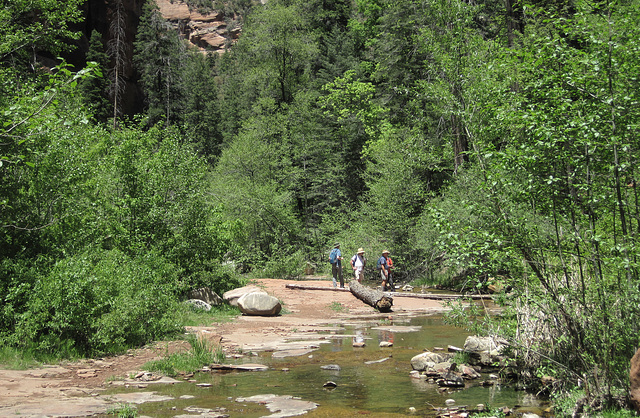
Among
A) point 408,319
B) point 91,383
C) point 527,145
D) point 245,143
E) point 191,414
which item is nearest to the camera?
point 191,414

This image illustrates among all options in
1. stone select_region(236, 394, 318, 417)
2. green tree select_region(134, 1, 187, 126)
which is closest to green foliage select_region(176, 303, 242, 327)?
stone select_region(236, 394, 318, 417)

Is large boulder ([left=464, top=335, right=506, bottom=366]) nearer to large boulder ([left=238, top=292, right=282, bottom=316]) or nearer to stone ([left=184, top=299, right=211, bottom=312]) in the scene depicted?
large boulder ([left=238, top=292, right=282, bottom=316])

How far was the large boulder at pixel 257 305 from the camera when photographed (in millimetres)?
16375

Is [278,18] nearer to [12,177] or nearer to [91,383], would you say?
[12,177]

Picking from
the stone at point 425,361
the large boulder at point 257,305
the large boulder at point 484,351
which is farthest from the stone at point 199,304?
the large boulder at point 484,351

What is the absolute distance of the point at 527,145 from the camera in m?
7.26

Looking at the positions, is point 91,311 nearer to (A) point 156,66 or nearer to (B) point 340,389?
(B) point 340,389

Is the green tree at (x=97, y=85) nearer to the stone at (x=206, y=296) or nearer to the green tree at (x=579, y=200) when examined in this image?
the stone at (x=206, y=296)

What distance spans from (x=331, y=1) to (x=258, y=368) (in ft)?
168

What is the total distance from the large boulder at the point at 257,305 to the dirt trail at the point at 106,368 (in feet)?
1.21

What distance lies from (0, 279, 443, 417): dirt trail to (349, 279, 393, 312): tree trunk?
0.29 m

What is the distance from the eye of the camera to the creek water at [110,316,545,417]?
6.97 m

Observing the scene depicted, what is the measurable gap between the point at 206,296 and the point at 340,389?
32.6 feet

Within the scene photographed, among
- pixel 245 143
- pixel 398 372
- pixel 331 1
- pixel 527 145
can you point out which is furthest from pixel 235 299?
pixel 331 1
